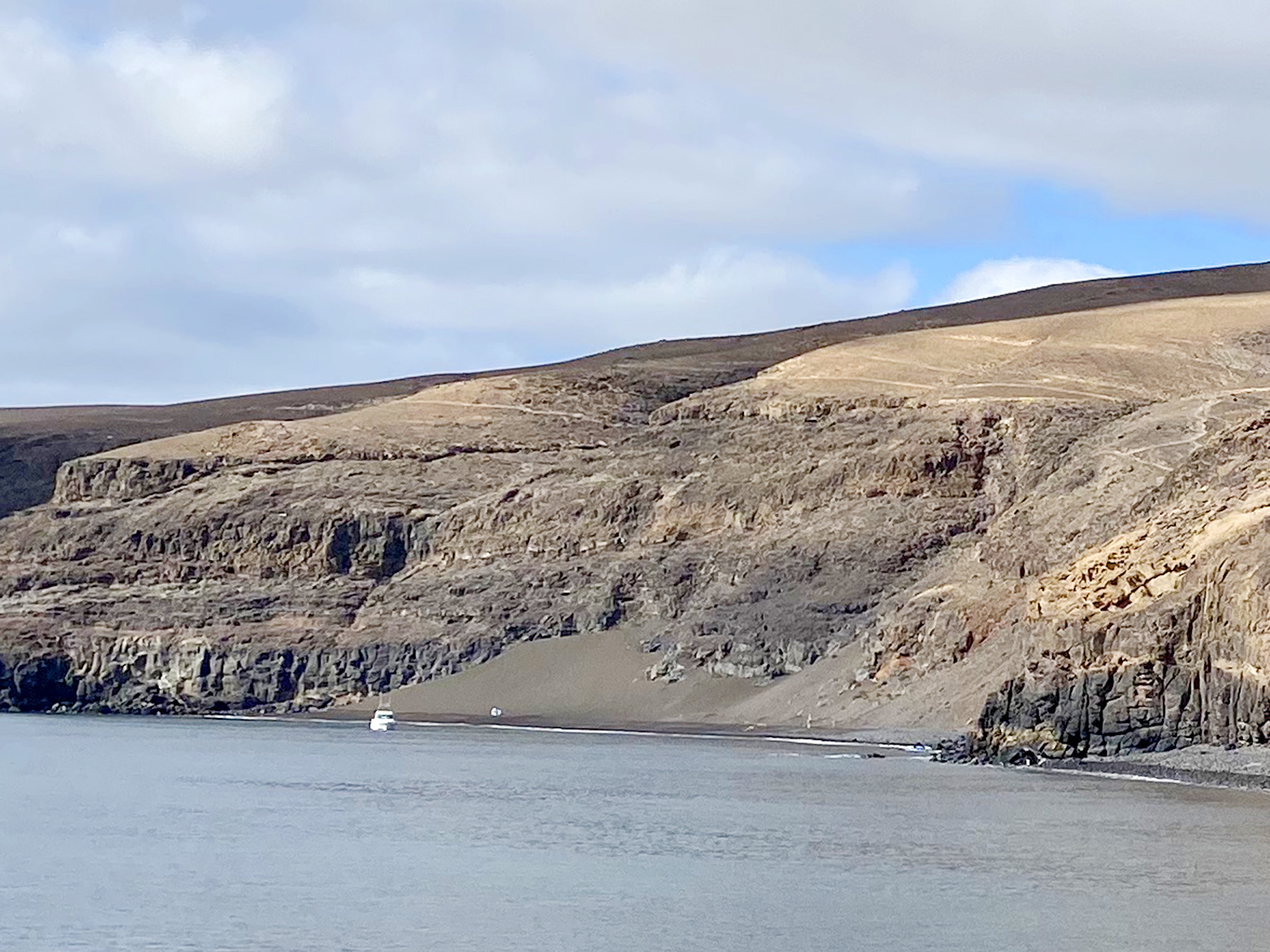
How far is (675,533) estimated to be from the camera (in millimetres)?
129250

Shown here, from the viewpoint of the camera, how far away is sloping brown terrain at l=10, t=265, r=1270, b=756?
105 m

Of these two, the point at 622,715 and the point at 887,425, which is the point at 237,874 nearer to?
the point at 622,715

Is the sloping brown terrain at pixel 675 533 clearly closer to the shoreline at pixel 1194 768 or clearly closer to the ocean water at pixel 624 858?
the shoreline at pixel 1194 768

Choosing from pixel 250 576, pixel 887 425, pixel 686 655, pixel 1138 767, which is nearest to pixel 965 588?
pixel 686 655

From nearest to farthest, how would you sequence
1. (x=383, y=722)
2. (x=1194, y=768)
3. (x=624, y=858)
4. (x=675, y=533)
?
1. (x=624, y=858)
2. (x=1194, y=768)
3. (x=383, y=722)
4. (x=675, y=533)

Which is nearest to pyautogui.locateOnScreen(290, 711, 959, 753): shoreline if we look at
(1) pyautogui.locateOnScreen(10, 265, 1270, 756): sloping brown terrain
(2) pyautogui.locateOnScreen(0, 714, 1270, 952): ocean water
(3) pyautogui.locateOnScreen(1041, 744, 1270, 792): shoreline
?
(1) pyautogui.locateOnScreen(10, 265, 1270, 756): sloping brown terrain

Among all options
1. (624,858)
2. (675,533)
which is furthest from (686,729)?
(624,858)

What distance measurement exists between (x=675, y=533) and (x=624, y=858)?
77.3 metres

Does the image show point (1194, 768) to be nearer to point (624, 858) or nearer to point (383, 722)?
point (624, 858)

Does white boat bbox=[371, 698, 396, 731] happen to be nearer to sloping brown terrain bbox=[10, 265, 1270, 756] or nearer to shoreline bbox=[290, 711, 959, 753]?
shoreline bbox=[290, 711, 959, 753]

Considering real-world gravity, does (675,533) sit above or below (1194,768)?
above

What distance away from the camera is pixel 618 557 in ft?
420

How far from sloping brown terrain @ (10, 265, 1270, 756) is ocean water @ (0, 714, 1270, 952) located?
1696 cm

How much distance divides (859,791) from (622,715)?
149 feet
